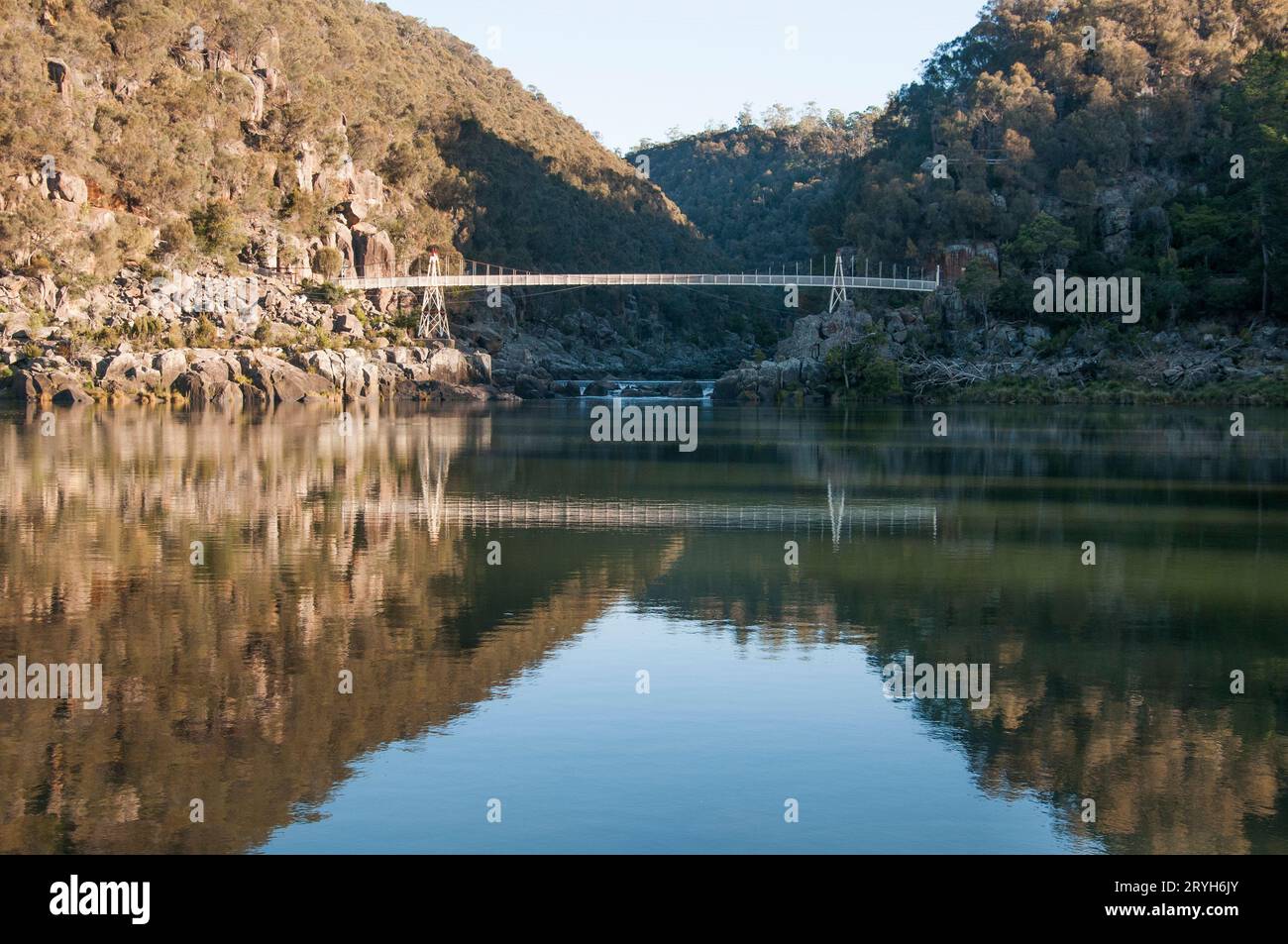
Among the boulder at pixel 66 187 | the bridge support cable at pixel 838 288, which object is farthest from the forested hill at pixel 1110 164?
the boulder at pixel 66 187

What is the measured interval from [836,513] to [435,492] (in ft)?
28.5

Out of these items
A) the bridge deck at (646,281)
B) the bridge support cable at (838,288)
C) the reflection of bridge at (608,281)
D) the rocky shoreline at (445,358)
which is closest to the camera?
the rocky shoreline at (445,358)

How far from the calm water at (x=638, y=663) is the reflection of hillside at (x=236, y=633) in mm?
53

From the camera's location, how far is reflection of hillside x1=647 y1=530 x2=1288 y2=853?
10.7 meters

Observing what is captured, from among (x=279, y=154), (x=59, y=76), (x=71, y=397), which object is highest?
(x=59, y=76)

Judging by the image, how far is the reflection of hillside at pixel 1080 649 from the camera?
10742 mm

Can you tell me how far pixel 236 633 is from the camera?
15742mm

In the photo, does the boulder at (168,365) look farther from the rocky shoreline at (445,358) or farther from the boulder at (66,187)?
the boulder at (66,187)

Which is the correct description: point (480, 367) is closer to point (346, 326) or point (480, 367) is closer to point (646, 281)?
point (346, 326)

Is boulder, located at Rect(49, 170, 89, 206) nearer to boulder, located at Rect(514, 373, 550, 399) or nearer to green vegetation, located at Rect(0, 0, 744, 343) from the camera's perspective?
green vegetation, located at Rect(0, 0, 744, 343)

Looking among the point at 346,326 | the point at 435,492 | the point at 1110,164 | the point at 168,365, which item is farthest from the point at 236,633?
the point at 1110,164

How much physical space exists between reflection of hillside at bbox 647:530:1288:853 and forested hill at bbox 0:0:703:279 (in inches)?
3002
